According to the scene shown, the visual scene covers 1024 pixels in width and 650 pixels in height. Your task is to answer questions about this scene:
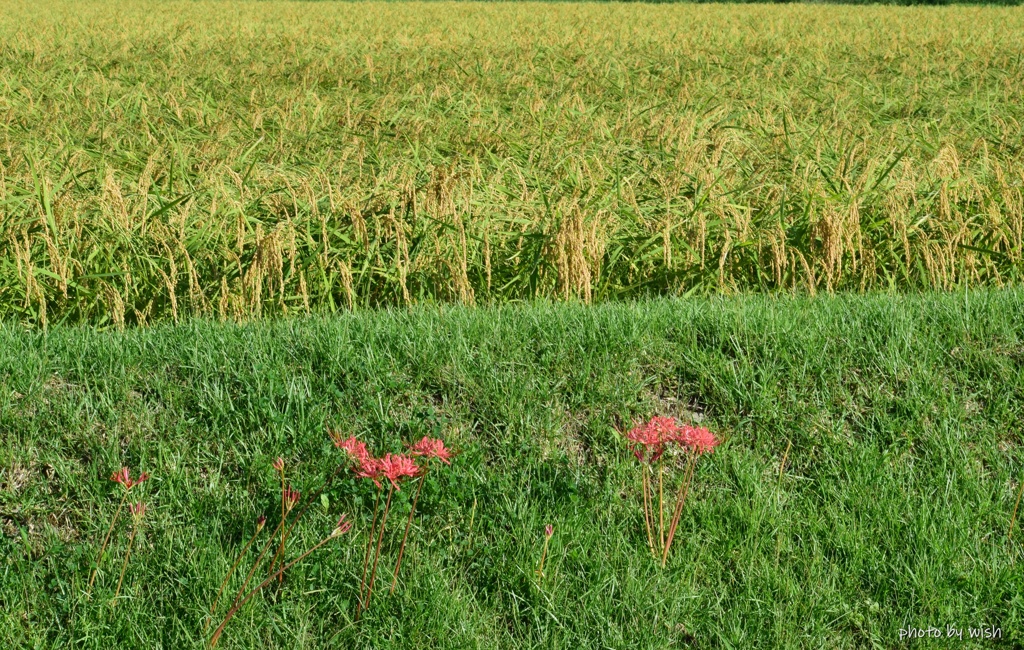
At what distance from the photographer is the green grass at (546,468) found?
1866 millimetres

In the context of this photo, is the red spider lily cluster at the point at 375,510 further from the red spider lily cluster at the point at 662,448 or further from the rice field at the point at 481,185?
the rice field at the point at 481,185

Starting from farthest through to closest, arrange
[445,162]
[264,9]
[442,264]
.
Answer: [264,9] < [445,162] < [442,264]

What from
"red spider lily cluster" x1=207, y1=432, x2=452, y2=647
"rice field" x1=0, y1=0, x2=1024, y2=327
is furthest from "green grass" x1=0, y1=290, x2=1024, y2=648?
"rice field" x1=0, y1=0, x2=1024, y2=327

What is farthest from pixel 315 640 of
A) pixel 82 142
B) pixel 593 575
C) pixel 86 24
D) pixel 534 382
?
pixel 86 24

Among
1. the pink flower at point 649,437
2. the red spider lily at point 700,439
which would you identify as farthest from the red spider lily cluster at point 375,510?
the red spider lily at point 700,439

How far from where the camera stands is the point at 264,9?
1520 cm

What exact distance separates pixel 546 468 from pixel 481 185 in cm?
174

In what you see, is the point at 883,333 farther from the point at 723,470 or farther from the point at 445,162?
the point at 445,162

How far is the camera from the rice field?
3.08 metres

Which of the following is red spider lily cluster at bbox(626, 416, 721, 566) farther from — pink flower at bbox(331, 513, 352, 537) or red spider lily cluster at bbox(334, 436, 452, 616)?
pink flower at bbox(331, 513, 352, 537)

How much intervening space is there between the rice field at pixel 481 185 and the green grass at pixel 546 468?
0.43m

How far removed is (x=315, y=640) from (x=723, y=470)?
100 cm

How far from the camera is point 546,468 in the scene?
222cm

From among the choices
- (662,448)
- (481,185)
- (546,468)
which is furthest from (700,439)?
(481,185)
